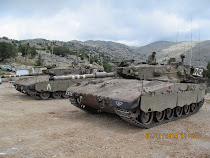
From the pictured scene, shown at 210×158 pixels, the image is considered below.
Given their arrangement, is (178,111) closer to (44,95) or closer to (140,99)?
(140,99)

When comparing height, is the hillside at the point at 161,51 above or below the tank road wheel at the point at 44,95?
above

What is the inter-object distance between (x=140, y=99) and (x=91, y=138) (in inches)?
74.7

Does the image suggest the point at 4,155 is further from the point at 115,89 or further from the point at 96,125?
the point at 115,89

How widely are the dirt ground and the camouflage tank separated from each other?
1.56 ft

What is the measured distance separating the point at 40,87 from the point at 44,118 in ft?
17.3

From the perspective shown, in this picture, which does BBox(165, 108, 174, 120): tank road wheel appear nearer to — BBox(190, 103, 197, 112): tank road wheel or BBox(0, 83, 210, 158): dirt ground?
BBox(0, 83, 210, 158): dirt ground

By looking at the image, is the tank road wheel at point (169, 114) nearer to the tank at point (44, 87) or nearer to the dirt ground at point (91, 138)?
the dirt ground at point (91, 138)

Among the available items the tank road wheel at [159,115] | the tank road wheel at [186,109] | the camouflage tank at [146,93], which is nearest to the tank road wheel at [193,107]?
the camouflage tank at [146,93]

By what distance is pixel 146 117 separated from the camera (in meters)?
7.64

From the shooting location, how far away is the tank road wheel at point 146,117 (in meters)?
7.37

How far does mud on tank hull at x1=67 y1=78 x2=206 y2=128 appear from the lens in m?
6.89

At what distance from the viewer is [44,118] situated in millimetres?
8836
